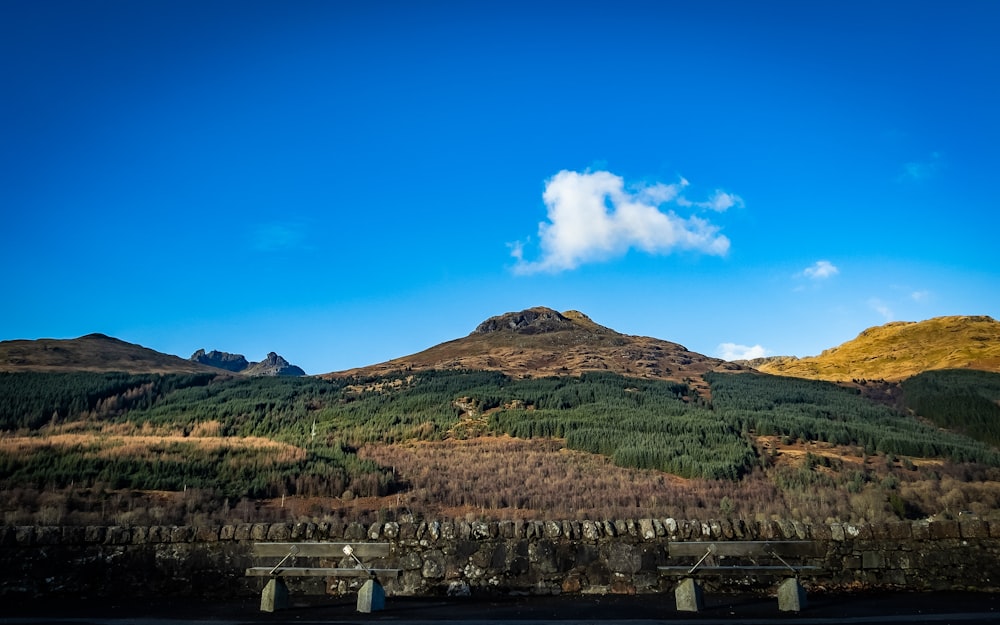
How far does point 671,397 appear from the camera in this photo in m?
71.2

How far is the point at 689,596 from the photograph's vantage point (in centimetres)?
799

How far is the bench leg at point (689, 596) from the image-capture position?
7.94 meters

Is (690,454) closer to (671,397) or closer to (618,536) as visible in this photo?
(671,397)

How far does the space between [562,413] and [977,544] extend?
51.7m

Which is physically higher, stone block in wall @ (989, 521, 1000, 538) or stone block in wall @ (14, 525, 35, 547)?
stone block in wall @ (14, 525, 35, 547)

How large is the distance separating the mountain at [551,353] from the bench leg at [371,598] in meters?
80.6

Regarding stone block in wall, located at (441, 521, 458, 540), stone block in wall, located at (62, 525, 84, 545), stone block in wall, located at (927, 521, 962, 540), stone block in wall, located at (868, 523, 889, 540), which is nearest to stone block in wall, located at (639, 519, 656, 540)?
stone block in wall, located at (441, 521, 458, 540)

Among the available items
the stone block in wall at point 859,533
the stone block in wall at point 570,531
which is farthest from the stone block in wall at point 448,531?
the stone block in wall at point 859,533

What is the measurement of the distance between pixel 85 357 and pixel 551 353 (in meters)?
83.7

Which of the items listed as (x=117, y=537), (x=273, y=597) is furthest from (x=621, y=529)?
(x=117, y=537)

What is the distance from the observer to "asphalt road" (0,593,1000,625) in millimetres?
7402

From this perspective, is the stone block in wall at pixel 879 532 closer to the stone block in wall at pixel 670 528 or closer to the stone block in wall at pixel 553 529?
the stone block in wall at pixel 670 528

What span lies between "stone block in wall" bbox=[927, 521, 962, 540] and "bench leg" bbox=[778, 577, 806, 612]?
3104 millimetres

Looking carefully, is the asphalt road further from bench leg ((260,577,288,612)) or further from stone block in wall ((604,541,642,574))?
stone block in wall ((604,541,642,574))
